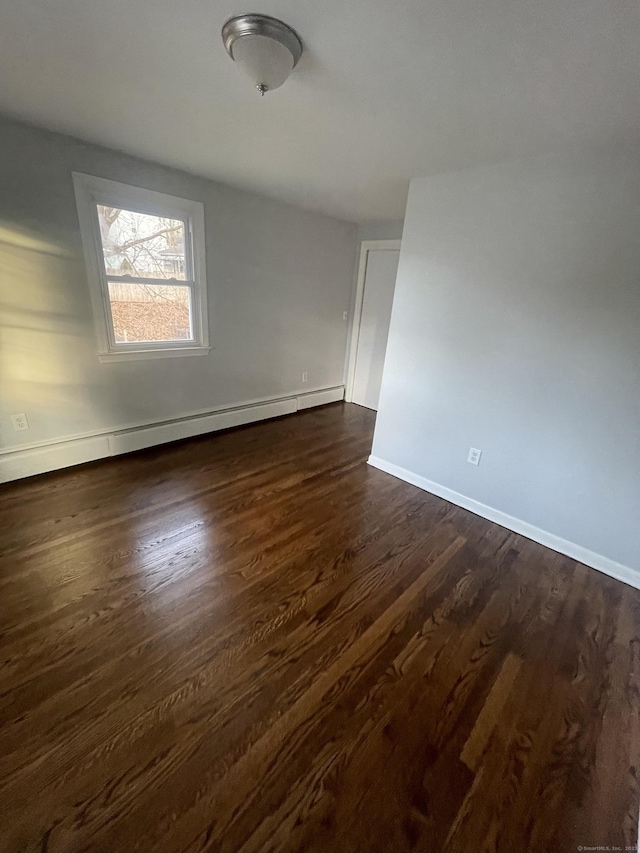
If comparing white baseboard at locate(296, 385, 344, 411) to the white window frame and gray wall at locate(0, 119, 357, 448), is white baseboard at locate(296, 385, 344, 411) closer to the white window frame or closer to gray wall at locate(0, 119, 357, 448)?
gray wall at locate(0, 119, 357, 448)

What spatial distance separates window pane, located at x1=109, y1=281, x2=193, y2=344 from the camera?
276 centimetres

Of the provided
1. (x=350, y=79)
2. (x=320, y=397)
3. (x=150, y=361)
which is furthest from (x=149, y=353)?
(x=350, y=79)

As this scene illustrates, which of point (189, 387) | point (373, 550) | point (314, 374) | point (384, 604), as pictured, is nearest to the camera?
point (384, 604)

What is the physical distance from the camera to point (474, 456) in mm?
2525

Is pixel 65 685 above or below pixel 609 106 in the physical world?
below

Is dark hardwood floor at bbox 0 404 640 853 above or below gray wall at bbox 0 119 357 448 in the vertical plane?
below

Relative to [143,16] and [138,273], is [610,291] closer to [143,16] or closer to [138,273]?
[143,16]

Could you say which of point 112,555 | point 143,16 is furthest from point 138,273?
point 112,555

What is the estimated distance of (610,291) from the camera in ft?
6.05

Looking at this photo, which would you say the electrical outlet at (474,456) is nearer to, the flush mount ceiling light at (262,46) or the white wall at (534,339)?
the white wall at (534,339)

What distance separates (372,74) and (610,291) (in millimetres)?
1539

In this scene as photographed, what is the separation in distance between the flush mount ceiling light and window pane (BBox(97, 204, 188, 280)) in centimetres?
179

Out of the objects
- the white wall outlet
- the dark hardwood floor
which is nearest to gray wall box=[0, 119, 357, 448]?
the white wall outlet

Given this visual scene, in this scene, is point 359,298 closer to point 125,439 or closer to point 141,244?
point 141,244
